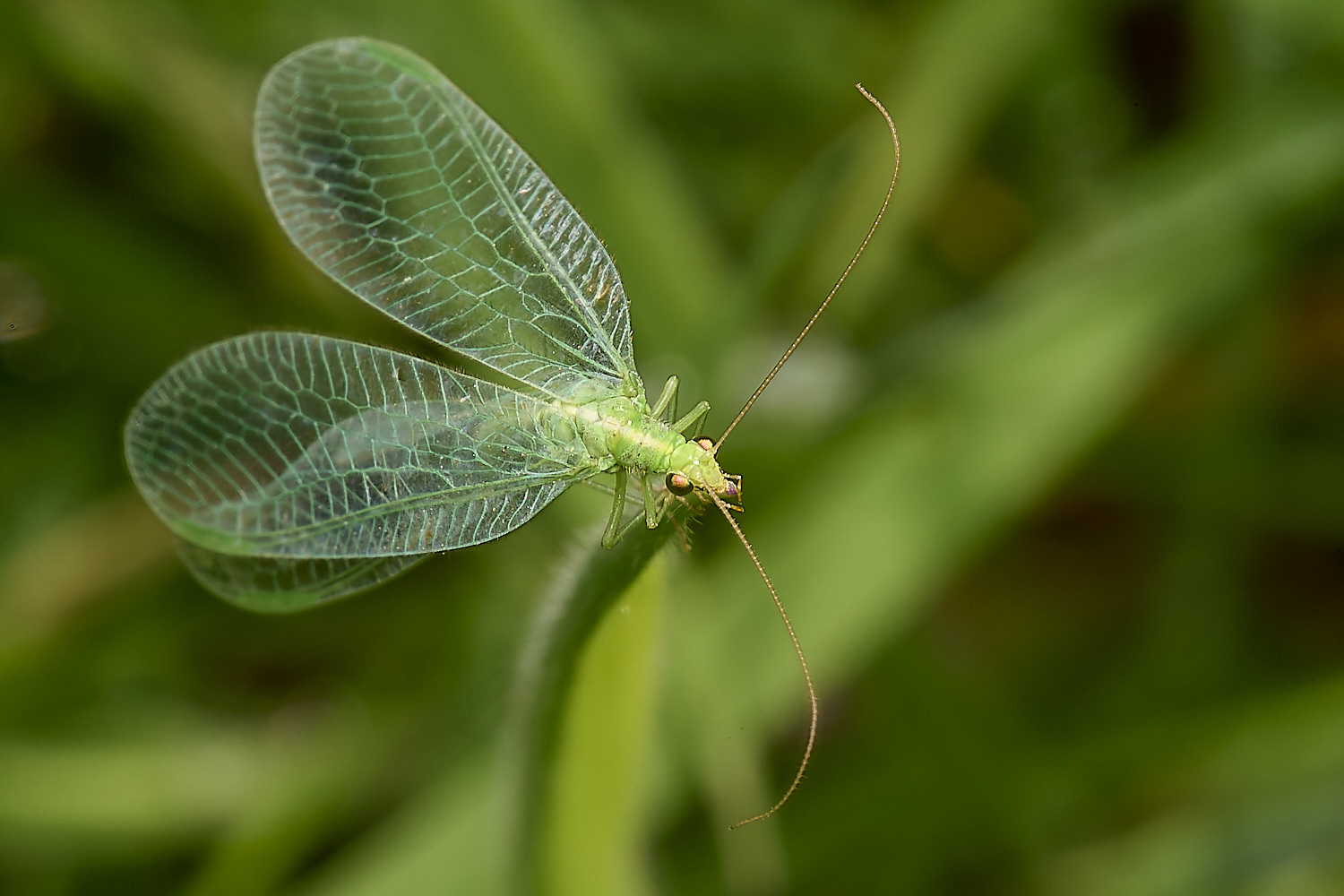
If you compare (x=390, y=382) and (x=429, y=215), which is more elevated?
(x=429, y=215)

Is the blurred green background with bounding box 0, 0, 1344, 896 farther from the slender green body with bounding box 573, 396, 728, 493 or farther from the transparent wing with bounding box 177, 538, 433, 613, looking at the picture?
the transparent wing with bounding box 177, 538, 433, 613

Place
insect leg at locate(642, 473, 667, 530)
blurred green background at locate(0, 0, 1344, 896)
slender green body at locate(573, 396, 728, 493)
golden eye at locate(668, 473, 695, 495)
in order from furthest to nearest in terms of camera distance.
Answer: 1. blurred green background at locate(0, 0, 1344, 896)
2. slender green body at locate(573, 396, 728, 493)
3. golden eye at locate(668, 473, 695, 495)
4. insect leg at locate(642, 473, 667, 530)

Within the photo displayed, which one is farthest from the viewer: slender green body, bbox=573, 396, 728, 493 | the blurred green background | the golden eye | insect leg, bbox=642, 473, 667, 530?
the blurred green background

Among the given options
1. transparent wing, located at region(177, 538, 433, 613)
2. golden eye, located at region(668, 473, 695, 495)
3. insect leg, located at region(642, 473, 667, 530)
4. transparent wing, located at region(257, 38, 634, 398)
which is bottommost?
insect leg, located at region(642, 473, 667, 530)

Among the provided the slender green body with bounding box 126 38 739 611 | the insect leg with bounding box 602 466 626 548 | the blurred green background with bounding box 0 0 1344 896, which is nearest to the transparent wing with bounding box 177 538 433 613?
the slender green body with bounding box 126 38 739 611

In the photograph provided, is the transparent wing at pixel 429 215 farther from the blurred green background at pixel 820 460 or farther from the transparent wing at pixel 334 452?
the blurred green background at pixel 820 460

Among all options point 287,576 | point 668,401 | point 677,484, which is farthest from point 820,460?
point 287,576

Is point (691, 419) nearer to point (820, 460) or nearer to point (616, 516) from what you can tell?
point (616, 516)
